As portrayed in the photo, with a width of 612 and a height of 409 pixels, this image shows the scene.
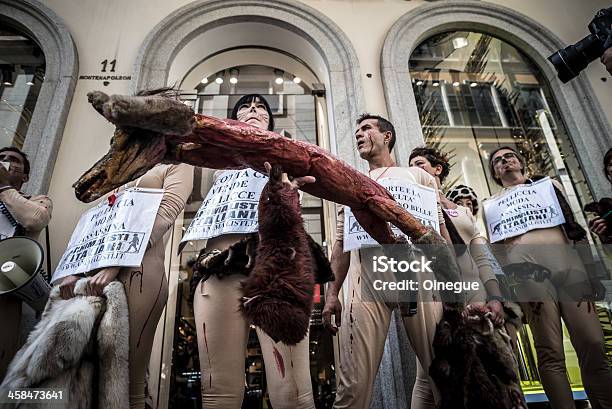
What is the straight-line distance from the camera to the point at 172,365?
375 cm

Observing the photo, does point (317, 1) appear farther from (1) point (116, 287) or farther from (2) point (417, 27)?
(1) point (116, 287)

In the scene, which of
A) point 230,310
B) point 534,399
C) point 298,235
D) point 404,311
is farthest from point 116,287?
point 534,399

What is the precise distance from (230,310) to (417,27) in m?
4.97

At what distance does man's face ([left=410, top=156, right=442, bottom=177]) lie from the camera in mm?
3643

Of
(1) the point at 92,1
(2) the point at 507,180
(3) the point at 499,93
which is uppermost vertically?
(1) the point at 92,1

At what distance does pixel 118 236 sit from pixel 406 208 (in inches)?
74.2

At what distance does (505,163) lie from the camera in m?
3.67

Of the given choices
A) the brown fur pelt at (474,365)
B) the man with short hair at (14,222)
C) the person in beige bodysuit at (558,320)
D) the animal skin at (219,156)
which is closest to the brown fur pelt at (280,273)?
the animal skin at (219,156)

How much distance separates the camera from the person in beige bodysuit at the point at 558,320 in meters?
2.64

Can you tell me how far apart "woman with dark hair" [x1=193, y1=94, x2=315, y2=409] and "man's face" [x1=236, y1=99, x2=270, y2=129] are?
88 centimetres

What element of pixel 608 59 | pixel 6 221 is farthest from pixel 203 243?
pixel 608 59

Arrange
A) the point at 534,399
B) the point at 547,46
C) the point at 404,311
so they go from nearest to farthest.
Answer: the point at 404,311 < the point at 534,399 < the point at 547,46

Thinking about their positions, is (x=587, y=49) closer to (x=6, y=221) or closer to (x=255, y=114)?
(x=255, y=114)

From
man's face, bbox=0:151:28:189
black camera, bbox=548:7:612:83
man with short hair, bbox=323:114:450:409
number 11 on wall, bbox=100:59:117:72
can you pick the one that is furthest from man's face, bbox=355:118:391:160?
number 11 on wall, bbox=100:59:117:72
